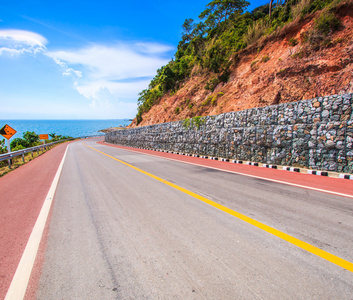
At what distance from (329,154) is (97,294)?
884 cm

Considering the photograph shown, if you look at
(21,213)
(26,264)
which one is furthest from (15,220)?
(26,264)

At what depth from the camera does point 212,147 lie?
45.5 feet

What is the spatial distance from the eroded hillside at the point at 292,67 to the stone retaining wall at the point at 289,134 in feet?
12.5

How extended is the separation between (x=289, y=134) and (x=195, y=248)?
814 centimetres

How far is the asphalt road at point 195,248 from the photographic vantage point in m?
2.13

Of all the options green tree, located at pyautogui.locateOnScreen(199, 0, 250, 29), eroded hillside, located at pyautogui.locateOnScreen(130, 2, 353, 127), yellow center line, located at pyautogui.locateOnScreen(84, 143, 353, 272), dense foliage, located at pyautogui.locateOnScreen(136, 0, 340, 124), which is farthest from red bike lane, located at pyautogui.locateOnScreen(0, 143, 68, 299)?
green tree, located at pyautogui.locateOnScreen(199, 0, 250, 29)

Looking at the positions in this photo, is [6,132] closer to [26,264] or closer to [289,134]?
[26,264]

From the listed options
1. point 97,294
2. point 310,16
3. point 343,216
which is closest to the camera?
→ point 97,294

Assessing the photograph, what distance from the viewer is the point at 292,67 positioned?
14.1 metres

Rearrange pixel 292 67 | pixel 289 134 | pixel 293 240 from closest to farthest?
1. pixel 293 240
2. pixel 289 134
3. pixel 292 67

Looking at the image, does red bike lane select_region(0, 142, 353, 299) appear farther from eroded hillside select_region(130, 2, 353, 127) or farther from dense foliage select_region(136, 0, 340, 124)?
dense foliage select_region(136, 0, 340, 124)

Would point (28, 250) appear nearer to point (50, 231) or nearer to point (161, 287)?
point (50, 231)

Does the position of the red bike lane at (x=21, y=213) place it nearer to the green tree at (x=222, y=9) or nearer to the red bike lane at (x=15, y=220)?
the red bike lane at (x=15, y=220)

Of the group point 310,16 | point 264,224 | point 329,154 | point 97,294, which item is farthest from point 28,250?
point 310,16
